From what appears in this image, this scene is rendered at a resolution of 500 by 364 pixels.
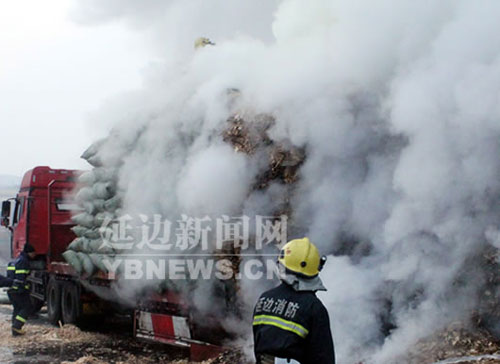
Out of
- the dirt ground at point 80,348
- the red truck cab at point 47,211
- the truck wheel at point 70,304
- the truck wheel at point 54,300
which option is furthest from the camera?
the red truck cab at point 47,211

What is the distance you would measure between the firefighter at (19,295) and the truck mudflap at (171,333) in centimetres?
281

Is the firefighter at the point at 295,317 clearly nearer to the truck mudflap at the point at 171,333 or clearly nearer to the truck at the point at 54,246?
the truck mudflap at the point at 171,333

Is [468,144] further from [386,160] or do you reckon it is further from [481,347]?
[481,347]

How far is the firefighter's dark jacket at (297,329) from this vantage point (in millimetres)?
2984

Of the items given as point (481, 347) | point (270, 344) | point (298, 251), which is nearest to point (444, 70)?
point (481, 347)

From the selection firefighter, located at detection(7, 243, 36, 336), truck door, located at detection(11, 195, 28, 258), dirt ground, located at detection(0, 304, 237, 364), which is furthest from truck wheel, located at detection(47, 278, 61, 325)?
truck door, located at detection(11, 195, 28, 258)

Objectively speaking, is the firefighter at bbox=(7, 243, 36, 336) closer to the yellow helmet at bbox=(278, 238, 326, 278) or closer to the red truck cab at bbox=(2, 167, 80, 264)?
the red truck cab at bbox=(2, 167, 80, 264)

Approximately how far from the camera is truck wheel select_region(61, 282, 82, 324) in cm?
1048

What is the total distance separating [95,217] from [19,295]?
254 cm

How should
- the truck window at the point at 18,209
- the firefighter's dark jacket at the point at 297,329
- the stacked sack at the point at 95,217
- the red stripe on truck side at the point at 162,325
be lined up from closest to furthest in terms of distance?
the firefighter's dark jacket at the point at 297,329
the red stripe on truck side at the point at 162,325
the stacked sack at the point at 95,217
the truck window at the point at 18,209

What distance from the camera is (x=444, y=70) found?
4988 mm

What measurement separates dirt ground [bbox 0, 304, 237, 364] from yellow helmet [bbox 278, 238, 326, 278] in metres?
3.71

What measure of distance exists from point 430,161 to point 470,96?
0.61 m

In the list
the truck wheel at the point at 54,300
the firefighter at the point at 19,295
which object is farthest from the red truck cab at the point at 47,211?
the firefighter at the point at 19,295
